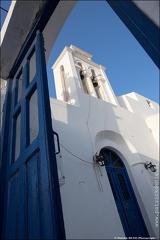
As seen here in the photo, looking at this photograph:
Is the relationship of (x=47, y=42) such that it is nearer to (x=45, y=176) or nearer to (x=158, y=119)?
(x=45, y=176)

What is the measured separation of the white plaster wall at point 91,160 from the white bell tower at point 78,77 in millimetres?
648

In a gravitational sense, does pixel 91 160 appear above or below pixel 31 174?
above

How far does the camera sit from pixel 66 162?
11.9 ft

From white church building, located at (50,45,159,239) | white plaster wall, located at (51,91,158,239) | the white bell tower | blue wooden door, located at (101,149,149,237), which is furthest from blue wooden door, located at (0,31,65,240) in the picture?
the white bell tower

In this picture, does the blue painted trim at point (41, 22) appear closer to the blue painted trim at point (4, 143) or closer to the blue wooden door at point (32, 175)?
the blue wooden door at point (32, 175)

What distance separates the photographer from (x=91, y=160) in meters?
4.15

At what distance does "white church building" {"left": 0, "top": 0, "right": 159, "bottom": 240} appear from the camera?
114 cm

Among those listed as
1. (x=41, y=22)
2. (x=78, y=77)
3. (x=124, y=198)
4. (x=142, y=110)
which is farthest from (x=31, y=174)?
(x=142, y=110)

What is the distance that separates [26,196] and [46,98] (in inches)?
28.3

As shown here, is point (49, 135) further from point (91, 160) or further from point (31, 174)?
point (91, 160)

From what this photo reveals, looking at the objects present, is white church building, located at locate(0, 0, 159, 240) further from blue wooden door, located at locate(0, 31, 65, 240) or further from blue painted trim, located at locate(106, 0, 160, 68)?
blue painted trim, located at locate(106, 0, 160, 68)

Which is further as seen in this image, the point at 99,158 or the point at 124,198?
the point at 124,198

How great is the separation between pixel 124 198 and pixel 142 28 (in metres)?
4.62

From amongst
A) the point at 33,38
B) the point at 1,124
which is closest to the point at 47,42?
→ the point at 33,38
